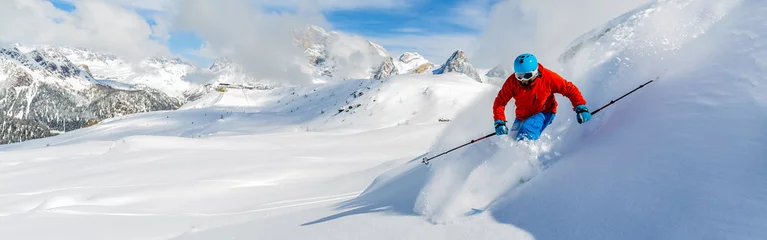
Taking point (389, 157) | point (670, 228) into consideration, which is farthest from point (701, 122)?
point (389, 157)

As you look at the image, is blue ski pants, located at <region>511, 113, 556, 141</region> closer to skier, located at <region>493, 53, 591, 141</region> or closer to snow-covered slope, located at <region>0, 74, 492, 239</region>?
skier, located at <region>493, 53, 591, 141</region>

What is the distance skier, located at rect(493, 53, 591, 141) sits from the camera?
5.90 m

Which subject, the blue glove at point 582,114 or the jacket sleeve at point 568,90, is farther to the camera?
the jacket sleeve at point 568,90

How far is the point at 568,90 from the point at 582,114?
549 millimetres

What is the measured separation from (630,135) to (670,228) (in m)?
1.71

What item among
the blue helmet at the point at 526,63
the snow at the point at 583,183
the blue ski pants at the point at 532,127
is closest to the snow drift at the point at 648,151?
the snow at the point at 583,183

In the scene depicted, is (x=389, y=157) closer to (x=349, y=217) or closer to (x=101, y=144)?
(x=349, y=217)

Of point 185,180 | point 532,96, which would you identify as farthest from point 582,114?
point 185,180

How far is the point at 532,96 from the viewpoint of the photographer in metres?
6.20

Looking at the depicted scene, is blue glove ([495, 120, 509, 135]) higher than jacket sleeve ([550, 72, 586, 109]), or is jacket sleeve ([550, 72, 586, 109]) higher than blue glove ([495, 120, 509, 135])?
jacket sleeve ([550, 72, 586, 109])

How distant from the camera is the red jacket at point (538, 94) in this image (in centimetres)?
598

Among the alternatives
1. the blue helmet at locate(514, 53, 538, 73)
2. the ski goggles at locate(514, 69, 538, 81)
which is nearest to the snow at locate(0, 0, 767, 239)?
the ski goggles at locate(514, 69, 538, 81)

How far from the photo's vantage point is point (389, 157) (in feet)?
62.3

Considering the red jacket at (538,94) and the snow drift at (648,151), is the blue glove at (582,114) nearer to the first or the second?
the red jacket at (538,94)
